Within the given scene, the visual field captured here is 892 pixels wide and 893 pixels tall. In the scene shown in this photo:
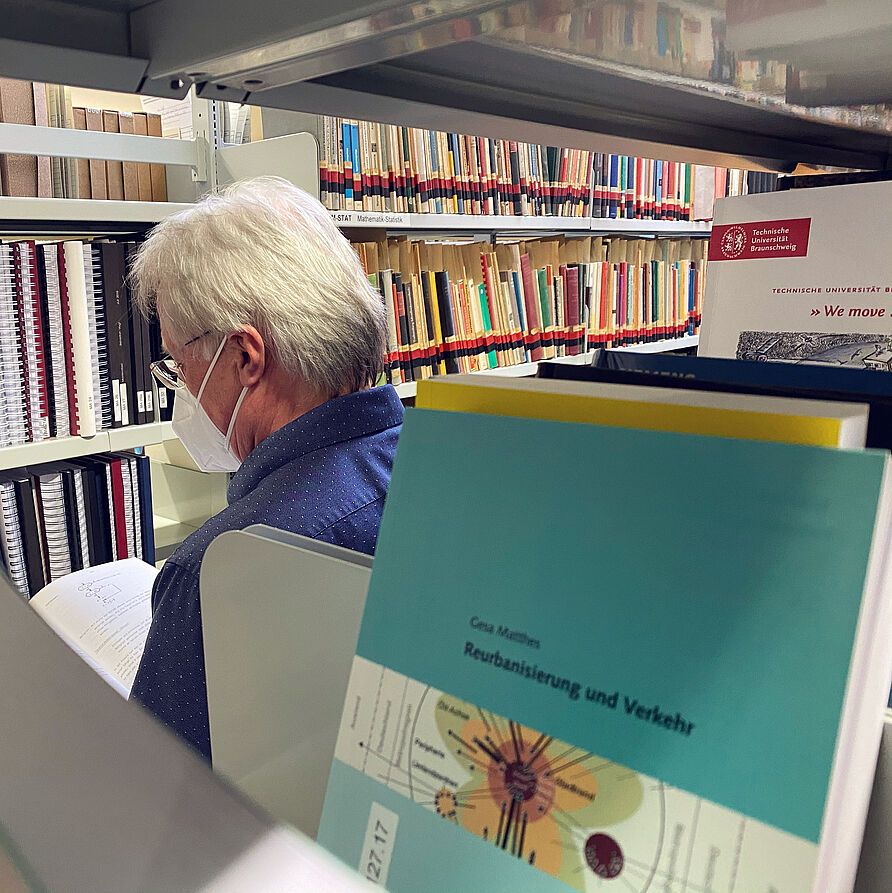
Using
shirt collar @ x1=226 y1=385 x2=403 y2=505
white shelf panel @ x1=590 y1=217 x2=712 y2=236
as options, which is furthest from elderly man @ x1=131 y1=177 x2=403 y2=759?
white shelf panel @ x1=590 y1=217 x2=712 y2=236

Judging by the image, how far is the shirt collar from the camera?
116 centimetres

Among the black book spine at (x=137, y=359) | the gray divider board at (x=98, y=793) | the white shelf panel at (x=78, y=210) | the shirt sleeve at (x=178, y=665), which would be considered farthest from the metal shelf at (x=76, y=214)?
the gray divider board at (x=98, y=793)

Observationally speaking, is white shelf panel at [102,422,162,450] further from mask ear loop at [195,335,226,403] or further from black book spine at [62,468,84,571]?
mask ear loop at [195,335,226,403]

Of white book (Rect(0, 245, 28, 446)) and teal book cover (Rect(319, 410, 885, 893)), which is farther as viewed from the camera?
white book (Rect(0, 245, 28, 446))

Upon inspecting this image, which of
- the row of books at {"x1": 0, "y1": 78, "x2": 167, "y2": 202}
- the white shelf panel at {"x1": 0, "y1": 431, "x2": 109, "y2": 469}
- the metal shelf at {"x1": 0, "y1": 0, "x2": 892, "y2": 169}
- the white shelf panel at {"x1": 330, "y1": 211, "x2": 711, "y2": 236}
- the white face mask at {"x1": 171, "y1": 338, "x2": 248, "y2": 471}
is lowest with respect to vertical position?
the white shelf panel at {"x1": 0, "y1": 431, "x2": 109, "y2": 469}

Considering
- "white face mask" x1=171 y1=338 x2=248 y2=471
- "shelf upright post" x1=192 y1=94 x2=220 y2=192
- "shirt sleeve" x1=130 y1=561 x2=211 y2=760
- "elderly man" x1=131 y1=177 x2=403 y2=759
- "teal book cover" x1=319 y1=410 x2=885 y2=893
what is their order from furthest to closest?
"shelf upright post" x1=192 y1=94 x2=220 y2=192
"white face mask" x1=171 y1=338 x2=248 y2=471
"elderly man" x1=131 y1=177 x2=403 y2=759
"shirt sleeve" x1=130 y1=561 x2=211 y2=760
"teal book cover" x1=319 y1=410 x2=885 y2=893

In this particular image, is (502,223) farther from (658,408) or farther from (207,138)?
(658,408)

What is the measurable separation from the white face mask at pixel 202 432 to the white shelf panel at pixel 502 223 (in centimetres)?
70

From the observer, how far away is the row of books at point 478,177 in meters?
2.12

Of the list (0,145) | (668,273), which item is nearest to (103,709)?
(0,145)

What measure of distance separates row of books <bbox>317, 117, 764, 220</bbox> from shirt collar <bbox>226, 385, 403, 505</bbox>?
84 centimetres

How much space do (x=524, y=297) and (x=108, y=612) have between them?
180cm

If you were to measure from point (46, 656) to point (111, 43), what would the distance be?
13.3 inches

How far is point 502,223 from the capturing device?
2.50m
